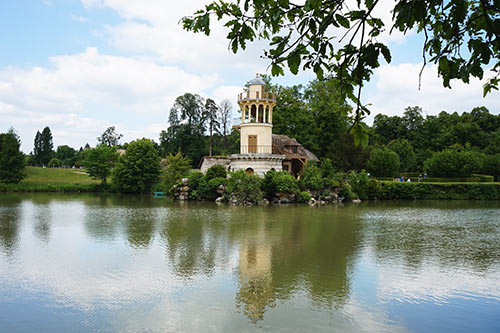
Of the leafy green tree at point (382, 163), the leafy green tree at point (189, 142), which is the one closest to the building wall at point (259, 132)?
the leafy green tree at point (382, 163)

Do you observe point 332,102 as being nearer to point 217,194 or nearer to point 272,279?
point 217,194

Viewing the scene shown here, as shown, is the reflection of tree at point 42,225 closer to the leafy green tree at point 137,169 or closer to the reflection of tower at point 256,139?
the reflection of tower at point 256,139

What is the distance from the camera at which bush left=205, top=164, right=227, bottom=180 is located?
101 ft

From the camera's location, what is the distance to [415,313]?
668 cm

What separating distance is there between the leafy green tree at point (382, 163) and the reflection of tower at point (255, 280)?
29.4 meters

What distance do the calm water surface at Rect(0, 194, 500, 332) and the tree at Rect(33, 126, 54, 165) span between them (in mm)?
61632

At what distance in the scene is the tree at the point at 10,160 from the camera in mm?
41344

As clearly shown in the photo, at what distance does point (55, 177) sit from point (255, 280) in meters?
49.9

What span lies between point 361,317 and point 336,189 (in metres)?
24.5

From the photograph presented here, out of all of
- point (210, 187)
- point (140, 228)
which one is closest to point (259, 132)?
point (210, 187)

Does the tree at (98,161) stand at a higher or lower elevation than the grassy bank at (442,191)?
higher

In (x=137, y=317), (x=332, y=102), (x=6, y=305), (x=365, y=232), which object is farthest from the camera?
(x=332, y=102)

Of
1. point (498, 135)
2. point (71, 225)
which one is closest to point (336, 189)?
point (71, 225)

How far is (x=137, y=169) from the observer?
1522 inches
